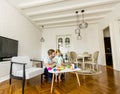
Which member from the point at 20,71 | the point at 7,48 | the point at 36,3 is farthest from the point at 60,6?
the point at 20,71

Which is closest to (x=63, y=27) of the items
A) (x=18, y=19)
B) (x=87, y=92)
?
(x=18, y=19)

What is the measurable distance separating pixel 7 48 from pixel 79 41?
16.7 feet

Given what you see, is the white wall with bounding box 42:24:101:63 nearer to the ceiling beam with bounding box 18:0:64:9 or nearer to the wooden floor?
the ceiling beam with bounding box 18:0:64:9

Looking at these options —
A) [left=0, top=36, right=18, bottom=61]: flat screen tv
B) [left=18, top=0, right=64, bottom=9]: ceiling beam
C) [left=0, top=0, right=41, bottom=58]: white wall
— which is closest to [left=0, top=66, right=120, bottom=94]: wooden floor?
[left=0, top=36, right=18, bottom=61]: flat screen tv

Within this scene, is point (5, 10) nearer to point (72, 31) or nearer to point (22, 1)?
point (22, 1)

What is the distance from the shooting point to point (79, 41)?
7.47 metres

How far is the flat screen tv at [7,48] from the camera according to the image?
10.7 feet

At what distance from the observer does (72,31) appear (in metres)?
7.58

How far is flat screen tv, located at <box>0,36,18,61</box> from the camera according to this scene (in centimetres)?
326

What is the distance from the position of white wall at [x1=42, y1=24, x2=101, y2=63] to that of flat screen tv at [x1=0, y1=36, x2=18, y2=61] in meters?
3.99

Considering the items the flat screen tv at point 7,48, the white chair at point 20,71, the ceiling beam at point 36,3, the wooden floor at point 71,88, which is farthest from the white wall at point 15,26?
the wooden floor at point 71,88

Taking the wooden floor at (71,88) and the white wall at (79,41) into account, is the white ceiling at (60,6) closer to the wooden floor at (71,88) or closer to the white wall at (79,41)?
the white wall at (79,41)

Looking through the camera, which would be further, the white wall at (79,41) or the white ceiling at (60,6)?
the white wall at (79,41)

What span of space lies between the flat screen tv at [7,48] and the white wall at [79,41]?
3.99 metres
